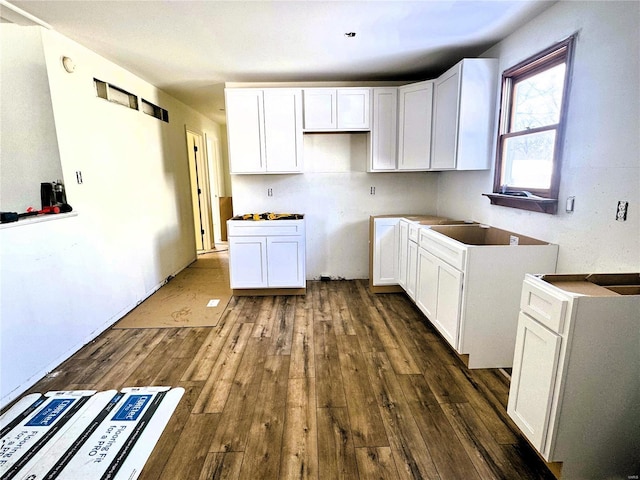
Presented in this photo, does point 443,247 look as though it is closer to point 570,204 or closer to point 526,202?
point 526,202

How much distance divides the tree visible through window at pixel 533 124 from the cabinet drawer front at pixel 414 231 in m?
0.75

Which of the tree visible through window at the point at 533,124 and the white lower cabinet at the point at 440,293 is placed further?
the white lower cabinet at the point at 440,293

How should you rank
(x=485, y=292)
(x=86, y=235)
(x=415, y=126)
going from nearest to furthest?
(x=485, y=292)
(x=86, y=235)
(x=415, y=126)

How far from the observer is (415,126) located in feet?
11.6

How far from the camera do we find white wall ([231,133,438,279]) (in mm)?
4074

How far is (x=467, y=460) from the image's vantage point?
1.59 meters

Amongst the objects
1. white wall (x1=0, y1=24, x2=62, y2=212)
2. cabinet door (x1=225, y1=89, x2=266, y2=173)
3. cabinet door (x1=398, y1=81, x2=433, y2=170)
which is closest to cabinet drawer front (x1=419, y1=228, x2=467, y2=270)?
cabinet door (x1=398, y1=81, x2=433, y2=170)

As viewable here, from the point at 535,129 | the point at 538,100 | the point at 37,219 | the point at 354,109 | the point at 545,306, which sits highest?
the point at 354,109

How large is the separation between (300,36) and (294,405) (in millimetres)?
2731

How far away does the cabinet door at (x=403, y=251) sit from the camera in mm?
3465

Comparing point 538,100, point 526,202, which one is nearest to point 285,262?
point 526,202

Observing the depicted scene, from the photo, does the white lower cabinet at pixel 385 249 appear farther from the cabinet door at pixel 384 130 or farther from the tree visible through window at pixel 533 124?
the tree visible through window at pixel 533 124

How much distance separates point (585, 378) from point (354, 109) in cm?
317

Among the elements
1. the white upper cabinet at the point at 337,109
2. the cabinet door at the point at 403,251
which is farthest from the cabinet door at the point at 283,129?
the cabinet door at the point at 403,251
